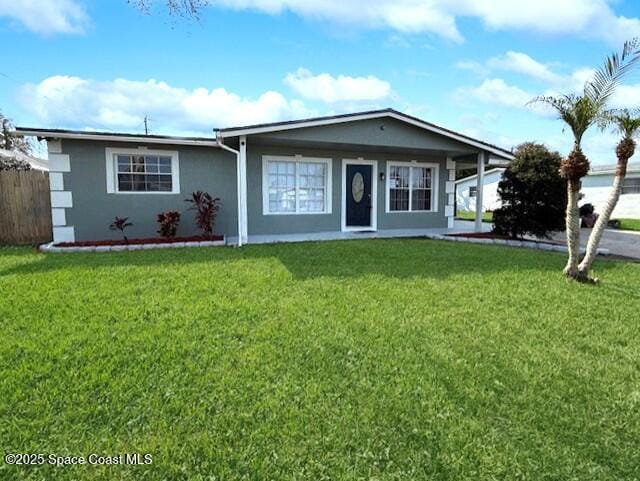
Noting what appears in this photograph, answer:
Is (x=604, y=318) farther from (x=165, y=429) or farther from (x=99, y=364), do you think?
(x=99, y=364)

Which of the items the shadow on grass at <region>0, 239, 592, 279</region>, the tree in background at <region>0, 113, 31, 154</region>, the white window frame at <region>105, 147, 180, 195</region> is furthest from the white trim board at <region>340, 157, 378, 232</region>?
the tree in background at <region>0, 113, 31, 154</region>

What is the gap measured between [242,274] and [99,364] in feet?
10.7

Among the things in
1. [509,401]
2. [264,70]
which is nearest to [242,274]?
Answer: [509,401]

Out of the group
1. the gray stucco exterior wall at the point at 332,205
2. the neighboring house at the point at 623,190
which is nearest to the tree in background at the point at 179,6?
the gray stucco exterior wall at the point at 332,205

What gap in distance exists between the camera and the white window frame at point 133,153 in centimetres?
998

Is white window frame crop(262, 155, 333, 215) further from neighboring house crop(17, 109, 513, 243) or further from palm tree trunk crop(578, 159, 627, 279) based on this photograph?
palm tree trunk crop(578, 159, 627, 279)

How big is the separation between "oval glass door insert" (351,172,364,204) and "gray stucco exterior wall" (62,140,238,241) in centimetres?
382

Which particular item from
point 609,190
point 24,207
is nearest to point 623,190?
point 609,190

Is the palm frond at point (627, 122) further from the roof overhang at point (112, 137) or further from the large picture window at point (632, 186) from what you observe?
the large picture window at point (632, 186)

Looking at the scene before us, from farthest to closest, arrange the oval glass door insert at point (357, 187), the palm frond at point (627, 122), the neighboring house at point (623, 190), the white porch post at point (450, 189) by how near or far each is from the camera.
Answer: the neighboring house at point (623, 190)
the white porch post at point (450, 189)
the oval glass door insert at point (357, 187)
the palm frond at point (627, 122)

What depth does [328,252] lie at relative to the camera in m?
8.66

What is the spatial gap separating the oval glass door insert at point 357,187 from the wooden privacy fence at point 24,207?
8.78 metres

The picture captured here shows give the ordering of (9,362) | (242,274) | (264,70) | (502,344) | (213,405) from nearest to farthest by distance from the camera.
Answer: (213,405) → (9,362) → (502,344) → (242,274) → (264,70)

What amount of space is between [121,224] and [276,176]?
4473mm
